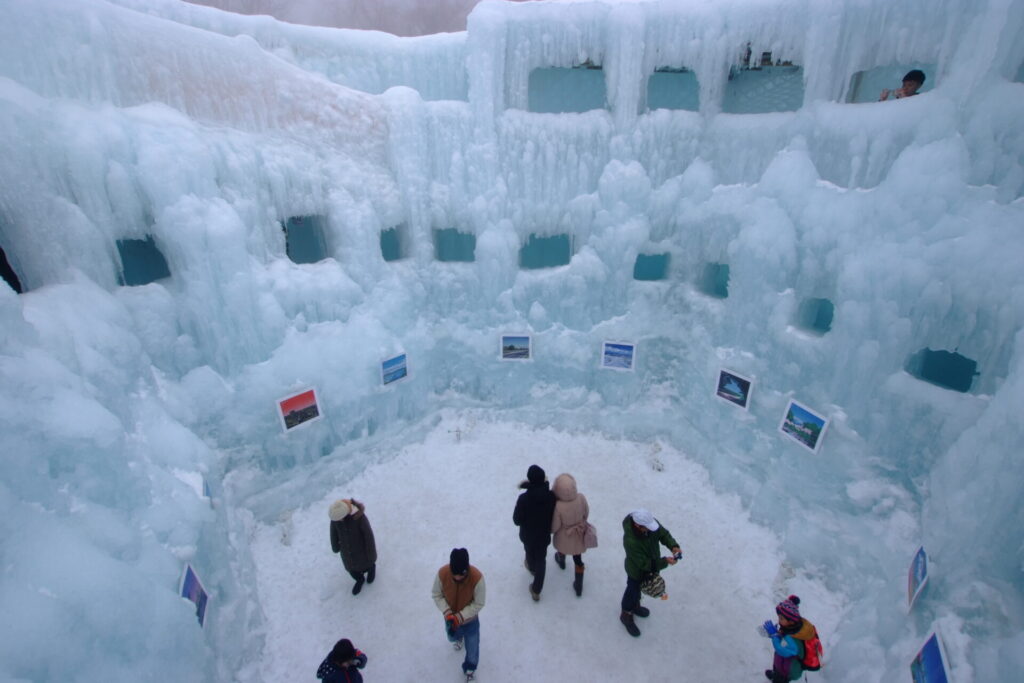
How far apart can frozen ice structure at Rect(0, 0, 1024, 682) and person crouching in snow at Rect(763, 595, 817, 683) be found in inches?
32.6

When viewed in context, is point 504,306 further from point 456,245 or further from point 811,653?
point 811,653

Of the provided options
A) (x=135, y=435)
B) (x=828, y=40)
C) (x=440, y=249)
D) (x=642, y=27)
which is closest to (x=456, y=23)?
(x=440, y=249)

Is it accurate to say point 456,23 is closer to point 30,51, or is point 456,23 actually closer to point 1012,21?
point 30,51

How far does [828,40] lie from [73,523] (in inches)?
333

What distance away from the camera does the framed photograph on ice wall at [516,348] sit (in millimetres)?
7985

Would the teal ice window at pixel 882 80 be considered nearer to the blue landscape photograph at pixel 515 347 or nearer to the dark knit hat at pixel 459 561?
the blue landscape photograph at pixel 515 347

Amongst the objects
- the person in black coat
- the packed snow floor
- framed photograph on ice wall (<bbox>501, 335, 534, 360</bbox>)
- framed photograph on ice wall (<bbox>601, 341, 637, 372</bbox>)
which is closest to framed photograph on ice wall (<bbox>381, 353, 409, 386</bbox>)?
the packed snow floor

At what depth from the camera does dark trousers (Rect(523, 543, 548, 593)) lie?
4742mm

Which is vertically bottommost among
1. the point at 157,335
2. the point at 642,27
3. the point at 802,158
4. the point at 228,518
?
the point at 228,518

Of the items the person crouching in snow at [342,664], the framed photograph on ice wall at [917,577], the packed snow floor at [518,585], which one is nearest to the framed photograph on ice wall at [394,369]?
the packed snow floor at [518,585]

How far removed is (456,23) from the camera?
18891 mm

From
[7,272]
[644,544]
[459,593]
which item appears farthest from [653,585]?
[7,272]

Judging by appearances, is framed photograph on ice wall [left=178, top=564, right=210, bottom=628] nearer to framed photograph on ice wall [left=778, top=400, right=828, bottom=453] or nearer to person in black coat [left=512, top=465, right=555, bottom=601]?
Answer: person in black coat [left=512, top=465, right=555, bottom=601]

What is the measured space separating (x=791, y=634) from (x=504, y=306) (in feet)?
18.8
